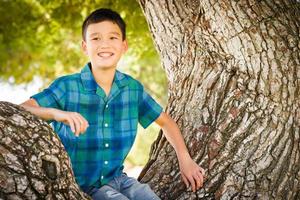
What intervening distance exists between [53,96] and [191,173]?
3.01 ft

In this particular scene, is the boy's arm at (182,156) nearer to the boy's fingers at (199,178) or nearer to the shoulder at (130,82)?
the boy's fingers at (199,178)

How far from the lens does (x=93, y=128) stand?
3.33m

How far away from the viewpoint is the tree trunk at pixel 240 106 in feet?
11.6

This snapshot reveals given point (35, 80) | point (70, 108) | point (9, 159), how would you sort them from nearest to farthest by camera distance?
1. point (9, 159)
2. point (70, 108)
3. point (35, 80)

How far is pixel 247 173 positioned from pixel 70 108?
1.08 meters

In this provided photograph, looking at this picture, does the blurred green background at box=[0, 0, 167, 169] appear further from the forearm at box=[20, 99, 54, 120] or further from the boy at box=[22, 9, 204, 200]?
the forearm at box=[20, 99, 54, 120]

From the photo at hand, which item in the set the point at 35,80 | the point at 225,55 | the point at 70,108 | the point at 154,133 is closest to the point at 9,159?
the point at 70,108

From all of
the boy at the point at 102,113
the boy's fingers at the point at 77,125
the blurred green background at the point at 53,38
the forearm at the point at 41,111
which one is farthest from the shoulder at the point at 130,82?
the blurred green background at the point at 53,38

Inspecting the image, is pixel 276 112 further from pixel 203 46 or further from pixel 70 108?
pixel 70 108

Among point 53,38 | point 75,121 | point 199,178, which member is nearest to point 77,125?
point 75,121

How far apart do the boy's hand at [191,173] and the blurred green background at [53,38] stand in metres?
3.05

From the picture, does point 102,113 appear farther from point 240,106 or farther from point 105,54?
point 240,106

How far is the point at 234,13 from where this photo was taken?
3.75 m

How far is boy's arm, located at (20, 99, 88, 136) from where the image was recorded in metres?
2.76
